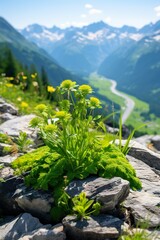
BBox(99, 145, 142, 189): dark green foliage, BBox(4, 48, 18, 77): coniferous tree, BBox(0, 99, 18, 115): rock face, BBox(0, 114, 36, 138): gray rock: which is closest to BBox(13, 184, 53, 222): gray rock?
BBox(99, 145, 142, 189): dark green foliage

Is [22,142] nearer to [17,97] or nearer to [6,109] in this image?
[6,109]

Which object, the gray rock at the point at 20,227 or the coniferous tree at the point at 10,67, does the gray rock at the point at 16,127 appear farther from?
the coniferous tree at the point at 10,67

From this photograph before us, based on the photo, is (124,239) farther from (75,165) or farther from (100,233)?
(75,165)

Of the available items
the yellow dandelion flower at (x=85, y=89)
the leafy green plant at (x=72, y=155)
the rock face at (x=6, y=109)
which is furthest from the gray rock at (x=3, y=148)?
the rock face at (x=6, y=109)

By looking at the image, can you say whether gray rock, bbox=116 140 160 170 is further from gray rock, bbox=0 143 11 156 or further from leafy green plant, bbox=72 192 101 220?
leafy green plant, bbox=72 192 101 220

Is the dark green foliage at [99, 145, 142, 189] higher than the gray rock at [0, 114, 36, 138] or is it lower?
higher

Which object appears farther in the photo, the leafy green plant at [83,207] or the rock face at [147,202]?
the rock face at [147,202]

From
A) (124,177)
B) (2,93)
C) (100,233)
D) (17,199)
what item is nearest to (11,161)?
(17,199)
